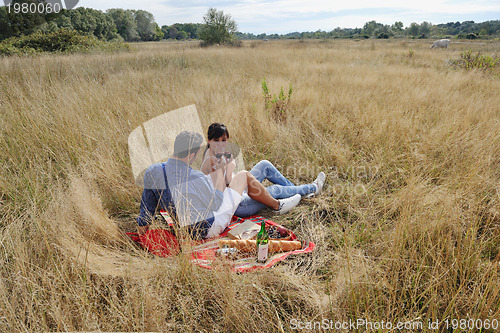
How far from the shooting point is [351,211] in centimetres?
280

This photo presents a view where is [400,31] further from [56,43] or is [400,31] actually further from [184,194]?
Answer: [184,194]

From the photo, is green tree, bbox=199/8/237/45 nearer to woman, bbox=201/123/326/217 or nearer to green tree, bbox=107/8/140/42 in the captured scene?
woman, bbox=201/123/326/217

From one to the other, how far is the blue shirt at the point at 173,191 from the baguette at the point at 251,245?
285 millimetres

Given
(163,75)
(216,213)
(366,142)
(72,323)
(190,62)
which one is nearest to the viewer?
(72,323)

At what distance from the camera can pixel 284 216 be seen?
2.95m

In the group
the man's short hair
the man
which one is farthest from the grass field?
the man's short hair

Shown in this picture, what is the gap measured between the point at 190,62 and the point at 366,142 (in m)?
7.42

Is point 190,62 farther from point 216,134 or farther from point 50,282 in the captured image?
point 50,282

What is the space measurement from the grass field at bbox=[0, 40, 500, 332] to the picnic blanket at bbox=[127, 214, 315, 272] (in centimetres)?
8

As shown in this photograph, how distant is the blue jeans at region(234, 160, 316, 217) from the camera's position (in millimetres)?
2906

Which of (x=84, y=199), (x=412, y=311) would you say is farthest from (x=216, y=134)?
(x=412, y=311)

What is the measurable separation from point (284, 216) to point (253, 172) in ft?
2.11

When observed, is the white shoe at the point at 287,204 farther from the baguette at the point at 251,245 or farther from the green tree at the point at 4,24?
the green tree at the point at 4,24

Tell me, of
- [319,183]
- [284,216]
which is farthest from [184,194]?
[319,183]
